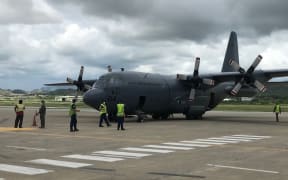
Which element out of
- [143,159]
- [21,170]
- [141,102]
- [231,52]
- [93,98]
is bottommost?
[21,170]

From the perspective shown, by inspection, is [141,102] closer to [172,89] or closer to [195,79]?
[172,89]

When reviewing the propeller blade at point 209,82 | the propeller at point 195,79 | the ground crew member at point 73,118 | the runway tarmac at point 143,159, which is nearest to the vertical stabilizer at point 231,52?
the propeller at point 195,79

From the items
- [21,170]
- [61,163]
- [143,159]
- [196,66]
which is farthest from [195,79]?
[21,170]

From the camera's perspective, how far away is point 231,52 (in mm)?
40438

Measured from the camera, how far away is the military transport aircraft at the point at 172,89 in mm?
28484

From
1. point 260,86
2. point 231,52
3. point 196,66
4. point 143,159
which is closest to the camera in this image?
point 143,159

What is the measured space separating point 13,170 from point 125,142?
259 inches

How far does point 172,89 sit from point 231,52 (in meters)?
11.1

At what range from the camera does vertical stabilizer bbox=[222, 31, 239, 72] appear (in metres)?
40.3

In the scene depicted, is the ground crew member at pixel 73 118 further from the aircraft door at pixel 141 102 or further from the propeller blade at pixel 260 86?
→ the propeller blade at pixel 260 86

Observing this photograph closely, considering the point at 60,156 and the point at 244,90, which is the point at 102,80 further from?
the point at 60,156

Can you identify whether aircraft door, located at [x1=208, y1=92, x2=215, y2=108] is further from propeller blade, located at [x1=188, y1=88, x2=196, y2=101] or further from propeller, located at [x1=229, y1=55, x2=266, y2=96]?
propeller, located at [x1=229, y1=55, x2=266, y2=96]

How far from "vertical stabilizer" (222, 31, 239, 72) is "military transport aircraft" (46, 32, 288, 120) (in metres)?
4.41

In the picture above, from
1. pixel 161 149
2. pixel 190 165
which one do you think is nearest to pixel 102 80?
pixel 161 149
